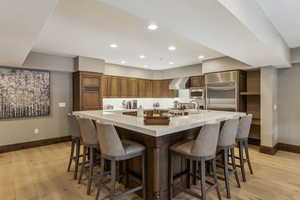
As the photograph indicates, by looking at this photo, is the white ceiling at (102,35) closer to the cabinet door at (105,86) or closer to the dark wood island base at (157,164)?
the cabinet door at (105,86)

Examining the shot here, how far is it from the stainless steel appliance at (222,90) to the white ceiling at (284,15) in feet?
4.90

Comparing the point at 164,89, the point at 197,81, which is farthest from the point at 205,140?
the point at 164,89

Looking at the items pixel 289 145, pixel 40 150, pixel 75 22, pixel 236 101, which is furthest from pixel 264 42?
pixel 40 150

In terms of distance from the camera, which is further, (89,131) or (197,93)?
(197,93)

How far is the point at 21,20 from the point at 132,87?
4.75 meters

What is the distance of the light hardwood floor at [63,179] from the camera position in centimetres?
230

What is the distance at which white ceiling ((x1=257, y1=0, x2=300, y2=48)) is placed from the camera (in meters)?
2.14

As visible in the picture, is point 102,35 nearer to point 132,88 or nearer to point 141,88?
point 132,88

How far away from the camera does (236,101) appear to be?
4.46 m

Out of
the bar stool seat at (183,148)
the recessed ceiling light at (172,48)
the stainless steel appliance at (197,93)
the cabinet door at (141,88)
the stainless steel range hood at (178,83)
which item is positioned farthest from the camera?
the cabinet door at (141,88)

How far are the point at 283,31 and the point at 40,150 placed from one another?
609cm

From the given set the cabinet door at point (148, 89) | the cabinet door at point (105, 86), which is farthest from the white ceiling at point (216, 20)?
the cabinet door at point (148, 89)

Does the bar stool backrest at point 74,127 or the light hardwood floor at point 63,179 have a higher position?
the bar stool backrest at point 74,127

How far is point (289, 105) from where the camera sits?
Result: 4.27 metres
